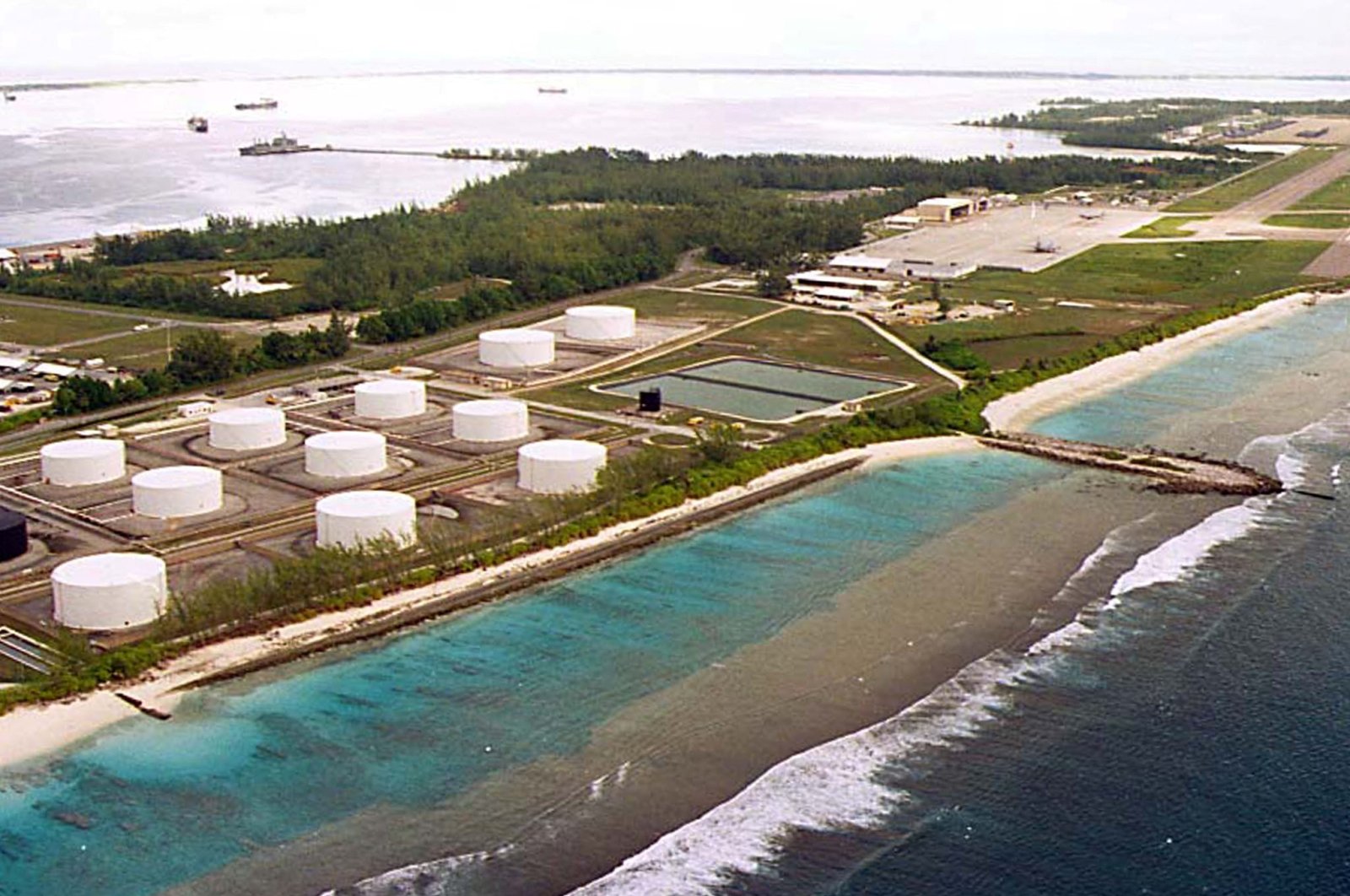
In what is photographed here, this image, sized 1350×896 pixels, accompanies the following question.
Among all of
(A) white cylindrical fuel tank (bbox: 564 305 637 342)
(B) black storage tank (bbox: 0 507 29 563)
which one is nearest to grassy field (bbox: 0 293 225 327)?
(A) white cylindrical fuel tank (bbox: 564 305 637 342)

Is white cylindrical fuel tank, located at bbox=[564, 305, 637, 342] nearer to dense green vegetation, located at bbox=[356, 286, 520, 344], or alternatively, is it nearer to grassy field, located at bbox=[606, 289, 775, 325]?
grassy field, located at bbox=[606, 289, 775, 325]

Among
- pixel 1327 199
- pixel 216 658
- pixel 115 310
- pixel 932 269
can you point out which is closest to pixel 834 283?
pixel 932 269

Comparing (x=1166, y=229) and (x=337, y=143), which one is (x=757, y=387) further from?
(x=337, y=143)

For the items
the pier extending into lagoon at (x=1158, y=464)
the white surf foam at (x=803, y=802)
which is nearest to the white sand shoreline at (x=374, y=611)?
the pier extending into lagoon at (x=1158, y=464)

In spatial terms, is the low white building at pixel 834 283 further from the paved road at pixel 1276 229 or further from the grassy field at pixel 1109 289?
the paved road at pixel 1276 229

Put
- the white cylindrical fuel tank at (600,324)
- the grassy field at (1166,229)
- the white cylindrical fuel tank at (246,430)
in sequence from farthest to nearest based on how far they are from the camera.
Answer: the grassy field at (1166,229)
the white cylindrical fuel tank at (600,324)
the white cylindrical fuel tank at (246,430)

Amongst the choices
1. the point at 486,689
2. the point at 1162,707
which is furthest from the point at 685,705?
the point at 1162,707
